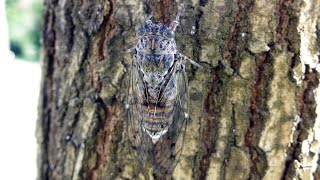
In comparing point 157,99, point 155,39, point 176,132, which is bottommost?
point 176,132

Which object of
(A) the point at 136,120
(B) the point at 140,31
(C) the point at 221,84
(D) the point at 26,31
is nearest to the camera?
(C) the point at 221,84

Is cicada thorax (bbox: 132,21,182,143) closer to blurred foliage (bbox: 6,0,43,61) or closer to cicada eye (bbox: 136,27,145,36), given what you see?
cicada eye (bbox: 136,27,145,36)

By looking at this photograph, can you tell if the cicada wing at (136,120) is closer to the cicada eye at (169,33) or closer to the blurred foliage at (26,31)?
the cicada eye at (169,33)

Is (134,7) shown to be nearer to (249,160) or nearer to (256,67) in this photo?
(256,67)

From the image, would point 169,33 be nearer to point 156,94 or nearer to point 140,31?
point 140,31

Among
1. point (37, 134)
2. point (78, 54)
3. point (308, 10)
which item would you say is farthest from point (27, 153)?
point (308, 10)

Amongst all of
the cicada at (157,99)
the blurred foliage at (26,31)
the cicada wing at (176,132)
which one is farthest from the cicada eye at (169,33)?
the blurred foliage at (26,31)

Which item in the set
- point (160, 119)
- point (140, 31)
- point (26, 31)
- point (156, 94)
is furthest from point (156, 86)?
point (26, 31)
